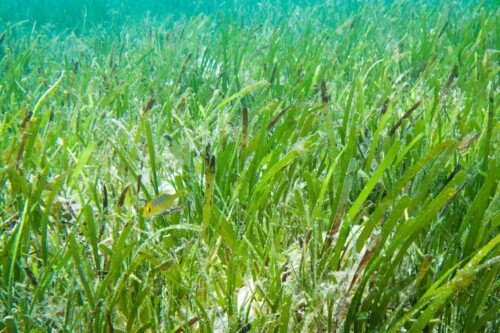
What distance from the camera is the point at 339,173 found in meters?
1.33

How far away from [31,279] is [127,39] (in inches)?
161

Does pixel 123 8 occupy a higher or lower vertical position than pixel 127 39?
higher

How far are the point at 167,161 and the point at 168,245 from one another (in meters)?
0.79

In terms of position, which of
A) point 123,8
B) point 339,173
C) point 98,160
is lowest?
point 339,173

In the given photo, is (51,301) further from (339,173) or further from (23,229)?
(339,173)

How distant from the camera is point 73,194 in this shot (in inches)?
65.9

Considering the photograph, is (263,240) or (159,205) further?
(263,240)

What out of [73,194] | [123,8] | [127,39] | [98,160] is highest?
[123,8]

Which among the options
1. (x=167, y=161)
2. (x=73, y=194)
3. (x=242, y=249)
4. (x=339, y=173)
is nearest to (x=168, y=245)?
(x=242, y=249)

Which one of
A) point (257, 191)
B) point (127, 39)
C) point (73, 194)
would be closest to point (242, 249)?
point (257, 191)

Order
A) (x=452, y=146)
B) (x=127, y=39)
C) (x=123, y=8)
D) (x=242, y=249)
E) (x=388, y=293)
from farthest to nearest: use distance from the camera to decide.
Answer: (x=123, y=8)
(x=127, y=39)
(x=242, y=249)
(x=452, y=146)
(x=388, y=293)

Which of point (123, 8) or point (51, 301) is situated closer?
point (51, 301)

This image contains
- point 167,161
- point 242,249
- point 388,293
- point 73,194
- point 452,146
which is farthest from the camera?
point 167,161

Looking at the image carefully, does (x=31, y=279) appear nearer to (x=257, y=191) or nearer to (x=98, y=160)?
(x=257, y=191)
